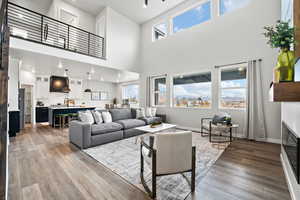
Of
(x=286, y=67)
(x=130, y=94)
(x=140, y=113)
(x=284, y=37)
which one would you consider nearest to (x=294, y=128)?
(x=286, y=67)

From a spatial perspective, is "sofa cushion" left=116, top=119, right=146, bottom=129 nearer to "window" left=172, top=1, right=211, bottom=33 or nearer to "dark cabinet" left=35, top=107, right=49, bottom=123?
"window" left=172, top=1, right=211, bottom=33

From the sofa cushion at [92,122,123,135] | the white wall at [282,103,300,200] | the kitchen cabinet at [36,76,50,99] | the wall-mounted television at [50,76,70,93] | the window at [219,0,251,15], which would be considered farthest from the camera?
the wall-mounted television at [50,76,70,93]

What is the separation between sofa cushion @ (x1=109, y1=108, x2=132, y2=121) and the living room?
6 cm

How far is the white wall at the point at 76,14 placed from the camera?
5.39 m

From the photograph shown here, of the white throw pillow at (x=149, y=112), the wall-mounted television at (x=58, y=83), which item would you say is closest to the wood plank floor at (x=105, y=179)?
the white throw pillow at (x=149, y=112)

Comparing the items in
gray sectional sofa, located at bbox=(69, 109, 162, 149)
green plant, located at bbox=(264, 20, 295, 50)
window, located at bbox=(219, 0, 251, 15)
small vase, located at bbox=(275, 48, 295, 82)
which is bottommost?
gray sectional sofa, located at bbox=(69, 109, 162, 149)

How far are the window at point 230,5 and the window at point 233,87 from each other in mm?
1986

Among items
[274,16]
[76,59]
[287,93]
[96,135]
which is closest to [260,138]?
[274,16]

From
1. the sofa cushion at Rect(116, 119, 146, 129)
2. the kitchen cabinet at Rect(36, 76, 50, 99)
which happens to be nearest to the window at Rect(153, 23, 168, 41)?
the sofa cushion at Rect(116, 119, 146, 129)

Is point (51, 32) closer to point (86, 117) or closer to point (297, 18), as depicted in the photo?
point (86, 117)

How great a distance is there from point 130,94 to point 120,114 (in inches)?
206

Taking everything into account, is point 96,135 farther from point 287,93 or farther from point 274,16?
point 274,16

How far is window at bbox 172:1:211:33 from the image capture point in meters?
5.14

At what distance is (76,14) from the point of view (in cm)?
597
